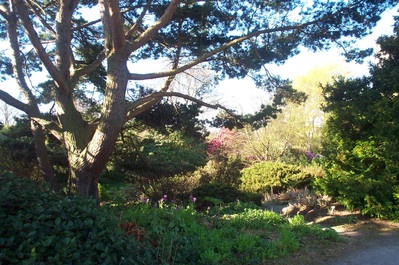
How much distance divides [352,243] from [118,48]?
565 cm

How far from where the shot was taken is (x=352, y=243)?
5.75 metres

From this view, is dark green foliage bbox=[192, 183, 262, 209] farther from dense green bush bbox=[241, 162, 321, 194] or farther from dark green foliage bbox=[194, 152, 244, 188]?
dark green foliage bbox=[194, 152, 244, 188]

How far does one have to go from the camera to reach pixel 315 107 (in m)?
23.1

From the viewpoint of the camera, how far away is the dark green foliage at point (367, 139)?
288 inches

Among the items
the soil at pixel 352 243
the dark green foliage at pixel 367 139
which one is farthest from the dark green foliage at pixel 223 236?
the dark green foliage at pixel 367 139

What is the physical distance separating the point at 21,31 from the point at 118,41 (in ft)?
18.0

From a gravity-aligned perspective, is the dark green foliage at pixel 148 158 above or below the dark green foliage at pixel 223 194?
above

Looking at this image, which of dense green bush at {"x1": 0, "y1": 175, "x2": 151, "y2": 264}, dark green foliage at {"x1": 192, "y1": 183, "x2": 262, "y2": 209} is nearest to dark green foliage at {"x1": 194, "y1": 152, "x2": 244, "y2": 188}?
dark green foliage at {"x1": 192, "y1": 183, "x2": 262, "y2": 209}

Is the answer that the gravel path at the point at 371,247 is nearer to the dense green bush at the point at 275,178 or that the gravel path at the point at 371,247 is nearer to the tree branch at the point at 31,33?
the dense green bush at the point at 275,178

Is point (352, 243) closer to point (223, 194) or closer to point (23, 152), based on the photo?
point (223, 194)

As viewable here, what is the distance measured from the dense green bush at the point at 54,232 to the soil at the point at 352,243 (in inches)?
99.6

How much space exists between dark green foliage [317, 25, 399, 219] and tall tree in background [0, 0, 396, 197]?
1216 millimetres

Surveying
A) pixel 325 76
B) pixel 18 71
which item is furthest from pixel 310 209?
pixel 325 76

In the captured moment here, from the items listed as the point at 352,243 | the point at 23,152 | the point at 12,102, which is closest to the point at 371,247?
the point at 352,243
